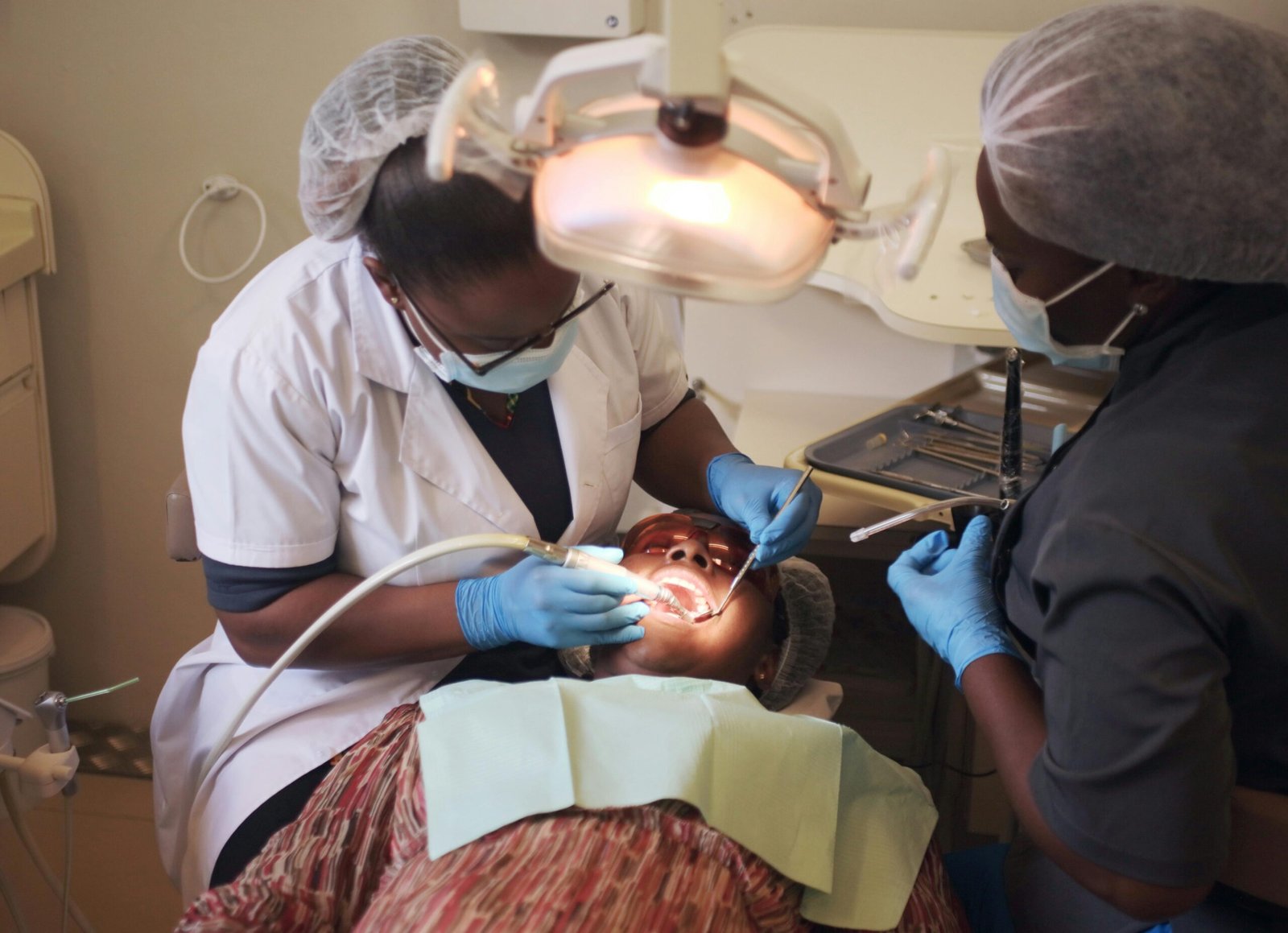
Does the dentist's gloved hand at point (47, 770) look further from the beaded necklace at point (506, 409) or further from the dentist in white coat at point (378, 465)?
the beaded necklace at point (506, 409)

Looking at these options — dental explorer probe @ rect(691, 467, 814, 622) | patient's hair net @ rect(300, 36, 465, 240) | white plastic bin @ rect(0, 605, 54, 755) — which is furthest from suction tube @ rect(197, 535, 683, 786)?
white plastic bin @ rect(0, 605, 54, 755)

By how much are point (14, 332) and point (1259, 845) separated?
2076 millimetres

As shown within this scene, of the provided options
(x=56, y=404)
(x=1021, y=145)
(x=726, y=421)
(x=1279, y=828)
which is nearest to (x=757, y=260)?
(x=1021, y=145)

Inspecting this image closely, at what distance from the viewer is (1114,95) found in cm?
92

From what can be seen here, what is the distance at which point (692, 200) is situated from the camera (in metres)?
0.77

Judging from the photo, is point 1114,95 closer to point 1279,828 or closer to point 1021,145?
point 1021,145

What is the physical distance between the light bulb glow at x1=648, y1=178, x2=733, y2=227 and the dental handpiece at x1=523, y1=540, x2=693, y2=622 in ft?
2.02

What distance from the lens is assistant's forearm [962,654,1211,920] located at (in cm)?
93

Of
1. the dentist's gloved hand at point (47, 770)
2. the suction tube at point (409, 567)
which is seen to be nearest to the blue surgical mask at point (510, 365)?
the suction tube at point (409, 567)

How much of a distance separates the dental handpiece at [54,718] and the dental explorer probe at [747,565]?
749 mm

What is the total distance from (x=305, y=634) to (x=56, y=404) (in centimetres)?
140

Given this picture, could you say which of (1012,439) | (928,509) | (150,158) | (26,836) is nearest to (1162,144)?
(928,509)

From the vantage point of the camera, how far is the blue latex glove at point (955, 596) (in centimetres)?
119

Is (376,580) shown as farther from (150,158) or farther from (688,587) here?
(150,158)
